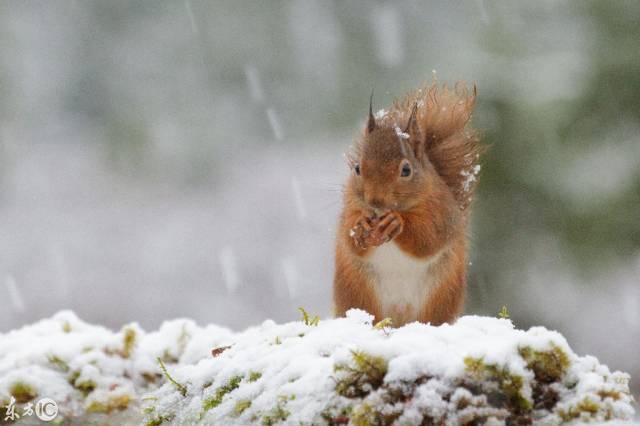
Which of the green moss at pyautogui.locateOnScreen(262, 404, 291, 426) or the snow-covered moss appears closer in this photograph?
the green moss at pyautogui.locateOnScreen(262, 404, 291, 426)

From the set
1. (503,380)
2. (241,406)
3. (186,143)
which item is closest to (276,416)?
(241,406)

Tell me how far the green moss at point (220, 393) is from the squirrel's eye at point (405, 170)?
98cm

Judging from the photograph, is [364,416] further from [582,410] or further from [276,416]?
[582,410]

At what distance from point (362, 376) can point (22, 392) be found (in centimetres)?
126

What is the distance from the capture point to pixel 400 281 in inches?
92.3

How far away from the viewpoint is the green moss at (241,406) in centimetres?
140

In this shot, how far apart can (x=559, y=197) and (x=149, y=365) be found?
2.96 m

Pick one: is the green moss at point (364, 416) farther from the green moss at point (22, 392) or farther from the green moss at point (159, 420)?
the green moss at point (22, 392)

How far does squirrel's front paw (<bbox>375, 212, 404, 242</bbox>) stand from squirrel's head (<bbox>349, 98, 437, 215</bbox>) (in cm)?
3

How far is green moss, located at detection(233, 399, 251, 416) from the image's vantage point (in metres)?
1.40

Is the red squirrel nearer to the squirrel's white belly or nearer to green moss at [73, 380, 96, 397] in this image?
the squirrel's white belly

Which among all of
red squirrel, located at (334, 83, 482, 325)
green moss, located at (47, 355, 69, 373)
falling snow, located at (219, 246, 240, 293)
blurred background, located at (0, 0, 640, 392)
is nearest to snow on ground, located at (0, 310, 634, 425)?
red squirrel, located at (334, 83, 482, 325)

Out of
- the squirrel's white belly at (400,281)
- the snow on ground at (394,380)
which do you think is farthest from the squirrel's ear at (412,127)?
the snow on ground at (394,380)
